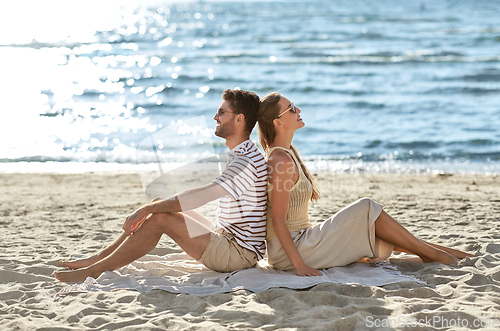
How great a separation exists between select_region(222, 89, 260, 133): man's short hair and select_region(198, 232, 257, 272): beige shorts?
2.74 ft

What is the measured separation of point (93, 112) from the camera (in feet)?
43.9

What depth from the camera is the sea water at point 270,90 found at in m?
9.58

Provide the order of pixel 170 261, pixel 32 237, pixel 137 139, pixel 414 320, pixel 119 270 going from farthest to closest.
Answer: pixel 137 139
pixel 32 237
pixel 170 261
pixel 119 270
pixel 414 320

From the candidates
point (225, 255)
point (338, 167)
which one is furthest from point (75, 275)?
point (338, 167)

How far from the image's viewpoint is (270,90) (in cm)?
1639

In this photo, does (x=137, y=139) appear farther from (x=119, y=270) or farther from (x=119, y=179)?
(x=119, y=270)

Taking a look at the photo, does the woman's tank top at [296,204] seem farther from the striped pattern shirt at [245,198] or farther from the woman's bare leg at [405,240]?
the woman's bare leg at [405,240]

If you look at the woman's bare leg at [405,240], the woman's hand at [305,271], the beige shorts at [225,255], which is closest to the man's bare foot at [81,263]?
the beige shorts at [225,255]

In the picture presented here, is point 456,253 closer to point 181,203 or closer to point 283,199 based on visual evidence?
point 283,199

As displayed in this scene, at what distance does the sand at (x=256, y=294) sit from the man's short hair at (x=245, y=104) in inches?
49.4

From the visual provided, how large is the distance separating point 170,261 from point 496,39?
2266cm

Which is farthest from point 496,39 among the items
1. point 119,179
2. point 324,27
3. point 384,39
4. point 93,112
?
point 119,179

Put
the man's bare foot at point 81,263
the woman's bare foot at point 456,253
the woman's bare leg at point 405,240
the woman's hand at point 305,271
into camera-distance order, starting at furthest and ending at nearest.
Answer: the woman's bare foot at point 456,253, the man's bare foot at point 81,263, the woman's bare leg at point 405,240, the woman's hand at point 305,271

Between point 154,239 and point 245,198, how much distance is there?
729 mm
